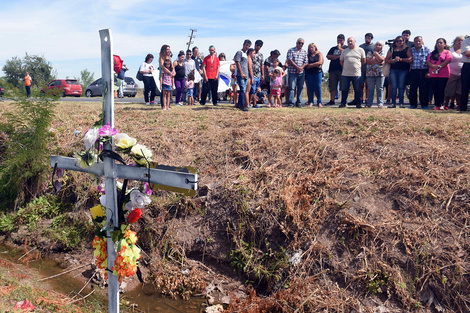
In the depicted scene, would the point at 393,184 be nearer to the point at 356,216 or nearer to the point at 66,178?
the point at 356,216

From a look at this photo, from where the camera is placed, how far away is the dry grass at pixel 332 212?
481cm

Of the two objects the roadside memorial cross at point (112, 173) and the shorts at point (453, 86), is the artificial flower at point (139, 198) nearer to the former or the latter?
the roadside memorial cross at point (112, 173)

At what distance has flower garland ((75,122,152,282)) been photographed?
10.1 feet

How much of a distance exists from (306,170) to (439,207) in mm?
1900

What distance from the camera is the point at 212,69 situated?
12.3 meters

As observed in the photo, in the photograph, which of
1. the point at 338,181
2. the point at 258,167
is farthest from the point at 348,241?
the point at 258,167

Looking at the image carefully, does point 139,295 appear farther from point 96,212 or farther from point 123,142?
point 123,142

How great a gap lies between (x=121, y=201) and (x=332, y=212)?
3.14 meters

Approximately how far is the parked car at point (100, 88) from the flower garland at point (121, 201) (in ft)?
75.9

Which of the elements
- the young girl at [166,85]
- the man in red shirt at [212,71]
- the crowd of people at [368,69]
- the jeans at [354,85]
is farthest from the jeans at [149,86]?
the jeans at [354,85]

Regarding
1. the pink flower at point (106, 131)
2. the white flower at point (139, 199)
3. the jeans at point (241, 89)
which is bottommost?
the white flower at point (139, 199)

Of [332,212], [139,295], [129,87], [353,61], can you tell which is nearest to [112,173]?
[139,295]

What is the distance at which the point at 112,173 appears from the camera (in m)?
3.16

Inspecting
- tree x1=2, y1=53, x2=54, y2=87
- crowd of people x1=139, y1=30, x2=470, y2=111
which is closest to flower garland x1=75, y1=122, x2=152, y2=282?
crowd of people x1=139, y1=30, x2=470, y2=111
